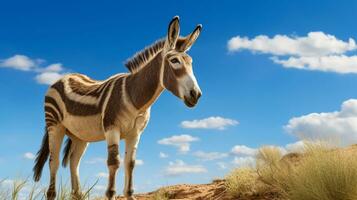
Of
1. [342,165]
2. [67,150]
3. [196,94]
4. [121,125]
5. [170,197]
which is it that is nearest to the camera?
[196,94]

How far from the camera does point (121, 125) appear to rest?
23.1ft

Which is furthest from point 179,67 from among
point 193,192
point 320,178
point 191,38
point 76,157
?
point 193,192

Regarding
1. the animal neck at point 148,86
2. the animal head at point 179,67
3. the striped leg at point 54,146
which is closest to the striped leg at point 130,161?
the animal neck at point 148,86

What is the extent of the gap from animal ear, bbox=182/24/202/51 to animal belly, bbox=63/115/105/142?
1758mm

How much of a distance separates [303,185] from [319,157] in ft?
1.79

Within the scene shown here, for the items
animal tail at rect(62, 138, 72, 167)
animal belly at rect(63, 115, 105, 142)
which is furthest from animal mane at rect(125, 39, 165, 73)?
A: animal tail at rect(62, 138, 72, 167)

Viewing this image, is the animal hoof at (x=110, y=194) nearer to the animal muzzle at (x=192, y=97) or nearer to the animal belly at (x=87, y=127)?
the animal belly at (x=87, y=127)

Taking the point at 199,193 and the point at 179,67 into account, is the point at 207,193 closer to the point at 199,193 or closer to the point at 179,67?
the point at 199,193

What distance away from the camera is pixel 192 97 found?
6.25 metres

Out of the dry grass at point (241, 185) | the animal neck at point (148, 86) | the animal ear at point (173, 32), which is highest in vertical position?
the animal ear at point (173, 32)

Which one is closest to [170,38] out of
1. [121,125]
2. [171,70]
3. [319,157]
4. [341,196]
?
[171,70]

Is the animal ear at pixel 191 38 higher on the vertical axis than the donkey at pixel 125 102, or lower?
higher

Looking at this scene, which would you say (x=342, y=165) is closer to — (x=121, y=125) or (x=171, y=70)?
(x=171, y=70)

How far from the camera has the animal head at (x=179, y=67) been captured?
6281mm
